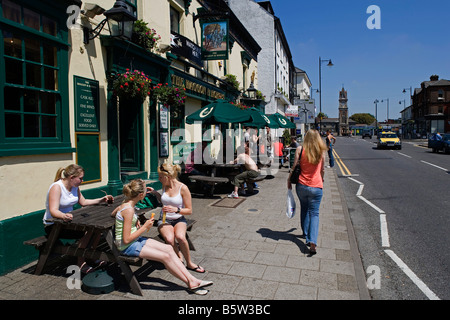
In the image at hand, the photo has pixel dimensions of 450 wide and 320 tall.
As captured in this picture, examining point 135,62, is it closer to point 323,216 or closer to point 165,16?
point 165,16

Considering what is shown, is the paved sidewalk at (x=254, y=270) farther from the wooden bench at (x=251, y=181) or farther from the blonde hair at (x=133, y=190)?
the wooden bench at (x=251, y=181)

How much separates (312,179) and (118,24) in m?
4.82

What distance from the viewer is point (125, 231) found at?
3.54 metres

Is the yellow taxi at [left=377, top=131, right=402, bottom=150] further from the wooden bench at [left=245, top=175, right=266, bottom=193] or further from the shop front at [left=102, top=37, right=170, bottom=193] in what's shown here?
the shop front at [left=102, top=37, right=170, bottom=193]

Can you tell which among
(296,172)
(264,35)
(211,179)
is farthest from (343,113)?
(296,172)

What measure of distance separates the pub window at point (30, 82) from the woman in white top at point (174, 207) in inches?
86.3

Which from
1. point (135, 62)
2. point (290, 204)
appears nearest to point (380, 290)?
point (290, 204)

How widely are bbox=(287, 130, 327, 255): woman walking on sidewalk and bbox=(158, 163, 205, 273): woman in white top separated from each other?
1865mm

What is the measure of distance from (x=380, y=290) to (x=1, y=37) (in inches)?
231

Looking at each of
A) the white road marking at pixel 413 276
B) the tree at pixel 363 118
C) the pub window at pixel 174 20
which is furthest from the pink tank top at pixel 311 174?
the tree at pixel 363 118

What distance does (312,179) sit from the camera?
198 inches

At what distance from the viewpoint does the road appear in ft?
13.2

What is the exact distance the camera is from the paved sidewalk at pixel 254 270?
3.72 m

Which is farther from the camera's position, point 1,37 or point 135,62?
point 135,62
